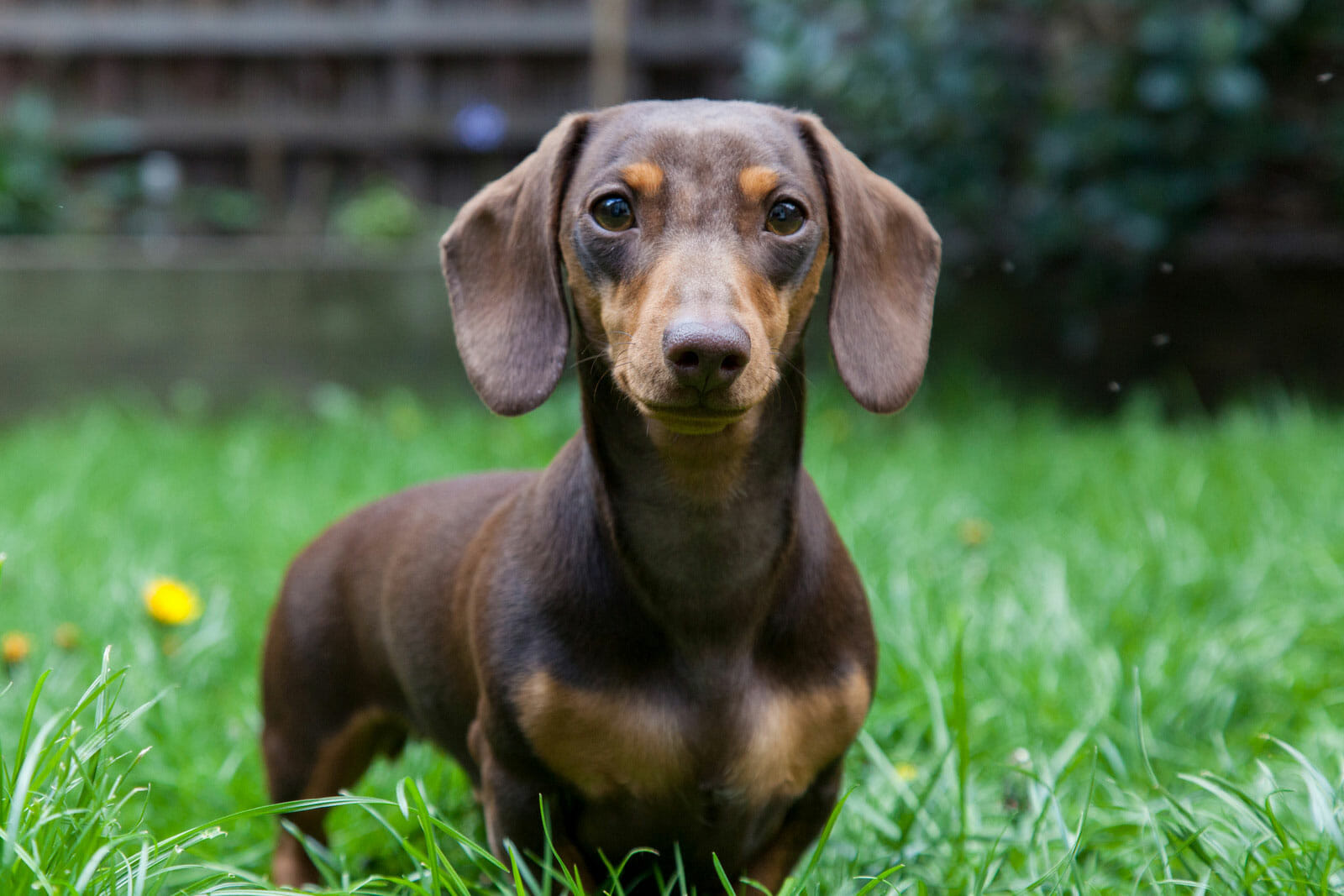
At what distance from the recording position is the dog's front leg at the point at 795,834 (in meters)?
1.91

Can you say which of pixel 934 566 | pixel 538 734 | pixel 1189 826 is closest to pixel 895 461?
pixel 934 566

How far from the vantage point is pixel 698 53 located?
627 centimetres

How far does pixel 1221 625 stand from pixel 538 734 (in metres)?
1.89

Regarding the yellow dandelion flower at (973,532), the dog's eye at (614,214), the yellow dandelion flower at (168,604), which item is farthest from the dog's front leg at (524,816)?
the yellow dandelion flower at (973,532)

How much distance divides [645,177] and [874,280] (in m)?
0.38

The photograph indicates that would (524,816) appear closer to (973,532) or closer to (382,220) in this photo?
(973,532)

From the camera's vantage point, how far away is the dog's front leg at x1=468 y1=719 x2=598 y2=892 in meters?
1.82

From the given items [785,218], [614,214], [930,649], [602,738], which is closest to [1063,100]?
[930,649]

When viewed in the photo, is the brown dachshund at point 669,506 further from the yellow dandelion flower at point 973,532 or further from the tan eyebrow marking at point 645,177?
the yellow dandelion flower at point 973,532

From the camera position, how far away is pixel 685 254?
5.68 feet

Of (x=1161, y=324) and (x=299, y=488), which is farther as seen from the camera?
(x=1161, y=324)

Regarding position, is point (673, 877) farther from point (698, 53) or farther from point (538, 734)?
point (698, 53)

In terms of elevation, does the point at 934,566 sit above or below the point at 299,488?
above

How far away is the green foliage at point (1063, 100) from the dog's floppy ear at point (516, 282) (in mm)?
3013
